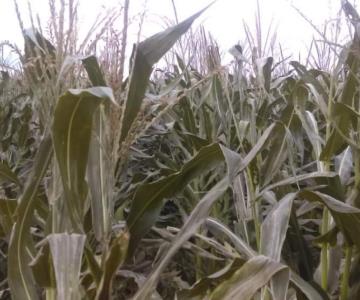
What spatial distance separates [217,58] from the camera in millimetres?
1813

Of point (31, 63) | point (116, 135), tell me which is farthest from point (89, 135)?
point (31, 63)

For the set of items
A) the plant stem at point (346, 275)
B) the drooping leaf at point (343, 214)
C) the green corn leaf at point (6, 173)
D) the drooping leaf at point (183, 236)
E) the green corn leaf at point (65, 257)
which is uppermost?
the green corn leaf at point (6, 173)

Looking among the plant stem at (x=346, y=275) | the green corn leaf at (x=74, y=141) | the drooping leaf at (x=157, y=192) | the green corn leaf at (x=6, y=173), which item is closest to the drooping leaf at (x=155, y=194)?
the drooping leaf at (x=157, y=192)

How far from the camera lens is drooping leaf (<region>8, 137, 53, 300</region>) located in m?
0.95

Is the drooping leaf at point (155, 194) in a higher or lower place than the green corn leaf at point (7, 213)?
lower

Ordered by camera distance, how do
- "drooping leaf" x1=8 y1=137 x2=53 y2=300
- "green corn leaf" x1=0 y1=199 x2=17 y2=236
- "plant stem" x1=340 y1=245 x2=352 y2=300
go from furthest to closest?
"plant stem" x1=340 y1=245 x2=352 y2=300 → "green corn leaf" x1=0 y1=199 x2=17 y2=236 → "drooping leaf" x1=8 y1=137 x2=53 y2=300

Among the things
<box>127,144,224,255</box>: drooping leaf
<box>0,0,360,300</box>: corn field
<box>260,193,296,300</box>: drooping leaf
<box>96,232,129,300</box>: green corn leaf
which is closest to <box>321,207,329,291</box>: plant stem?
<box>0,0,360,300</box>: corn field

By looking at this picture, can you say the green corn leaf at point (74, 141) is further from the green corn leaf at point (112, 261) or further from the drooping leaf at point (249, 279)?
the drooping leaf at point (249, 279)

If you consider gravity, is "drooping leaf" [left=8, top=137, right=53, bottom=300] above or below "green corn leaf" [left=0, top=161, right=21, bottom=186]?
below

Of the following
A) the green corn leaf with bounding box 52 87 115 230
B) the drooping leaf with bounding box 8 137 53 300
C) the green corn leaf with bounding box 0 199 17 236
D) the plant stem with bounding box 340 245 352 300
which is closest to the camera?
the green corn leaf with bounding box 52 87 115 230

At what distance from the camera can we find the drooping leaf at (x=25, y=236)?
3.10 ft

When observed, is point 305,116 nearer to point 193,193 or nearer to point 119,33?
point 193,193

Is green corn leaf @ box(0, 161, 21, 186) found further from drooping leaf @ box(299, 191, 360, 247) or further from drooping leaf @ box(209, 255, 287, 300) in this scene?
Answer: drooping leaf @ box(299, 191, 360, 247)

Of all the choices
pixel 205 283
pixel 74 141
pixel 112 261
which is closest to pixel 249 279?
pixel 205 283
